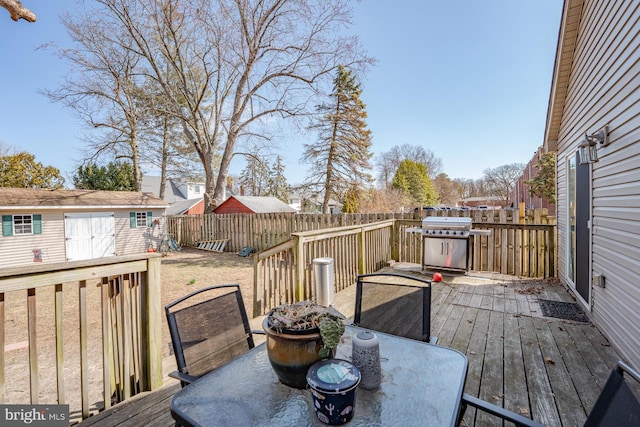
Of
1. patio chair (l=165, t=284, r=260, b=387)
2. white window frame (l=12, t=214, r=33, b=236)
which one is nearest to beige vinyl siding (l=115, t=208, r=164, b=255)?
white window frame (l=12, t=214, r=33, b=236)

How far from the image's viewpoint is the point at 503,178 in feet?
109

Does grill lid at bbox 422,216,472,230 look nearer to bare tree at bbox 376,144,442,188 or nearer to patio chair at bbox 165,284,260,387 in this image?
patio chair at bbox 165,284,260,387

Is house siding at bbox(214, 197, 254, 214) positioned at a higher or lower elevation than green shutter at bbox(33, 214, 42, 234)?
higher

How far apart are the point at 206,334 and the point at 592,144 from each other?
4.52 m

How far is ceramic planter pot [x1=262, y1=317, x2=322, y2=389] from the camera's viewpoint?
3.84ft

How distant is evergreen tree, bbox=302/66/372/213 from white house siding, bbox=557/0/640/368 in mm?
13096

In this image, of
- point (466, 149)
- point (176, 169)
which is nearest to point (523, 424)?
point (176, 169)

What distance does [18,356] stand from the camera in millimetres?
3590

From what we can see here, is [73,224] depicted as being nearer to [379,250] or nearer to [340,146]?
[379,250]

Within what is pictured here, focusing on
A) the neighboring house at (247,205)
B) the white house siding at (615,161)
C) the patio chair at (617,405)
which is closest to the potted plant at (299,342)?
the patio chair at (617,405)

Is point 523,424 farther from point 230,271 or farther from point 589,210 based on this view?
point 230,271

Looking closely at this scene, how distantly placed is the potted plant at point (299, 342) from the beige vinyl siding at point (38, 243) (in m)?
13.0

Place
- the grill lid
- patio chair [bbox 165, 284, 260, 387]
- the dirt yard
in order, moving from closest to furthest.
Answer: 1. patio chair [bbox 165, 284, 260, 387]
2. the dirt yard
3. the grill lid

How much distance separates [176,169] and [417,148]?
24.1 meters
